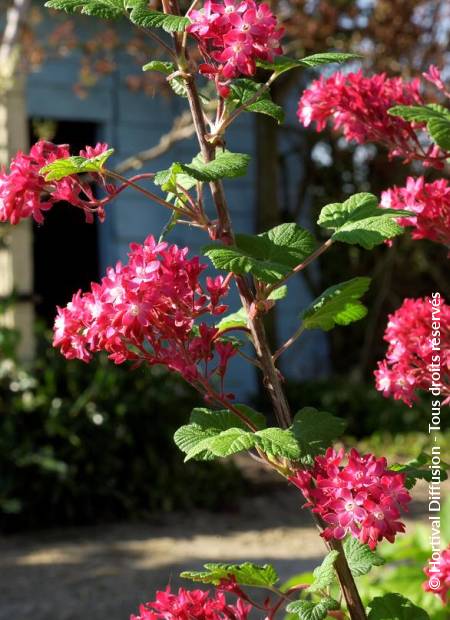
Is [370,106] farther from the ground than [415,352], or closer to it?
farther from the ground

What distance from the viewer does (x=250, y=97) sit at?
56.6 inches

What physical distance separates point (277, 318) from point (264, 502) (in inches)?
121

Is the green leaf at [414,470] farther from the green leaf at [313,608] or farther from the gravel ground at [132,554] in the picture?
the gravel ground at [132,554]

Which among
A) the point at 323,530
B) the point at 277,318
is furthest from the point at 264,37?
the point at 277,318

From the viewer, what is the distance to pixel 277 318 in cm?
866

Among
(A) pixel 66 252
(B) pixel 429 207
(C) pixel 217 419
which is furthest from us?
(A) pixel 66 252

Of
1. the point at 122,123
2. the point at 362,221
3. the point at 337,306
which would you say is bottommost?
the point at 337,306

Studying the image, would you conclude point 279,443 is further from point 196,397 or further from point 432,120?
point 196,397

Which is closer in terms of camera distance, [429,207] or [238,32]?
[238,32]

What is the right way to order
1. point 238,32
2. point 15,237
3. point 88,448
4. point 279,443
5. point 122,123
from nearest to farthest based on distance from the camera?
point 279,443
point 238,32
point 88,448
point 15,237
point 122,123

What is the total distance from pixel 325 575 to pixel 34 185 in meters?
0.67

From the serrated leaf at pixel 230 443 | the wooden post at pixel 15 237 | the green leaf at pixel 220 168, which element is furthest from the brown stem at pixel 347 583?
the wooden post at pixel 15 237

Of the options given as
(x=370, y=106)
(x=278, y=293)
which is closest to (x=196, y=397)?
(x=370, y=106)

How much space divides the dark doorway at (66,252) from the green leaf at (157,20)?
6846 millimetres
